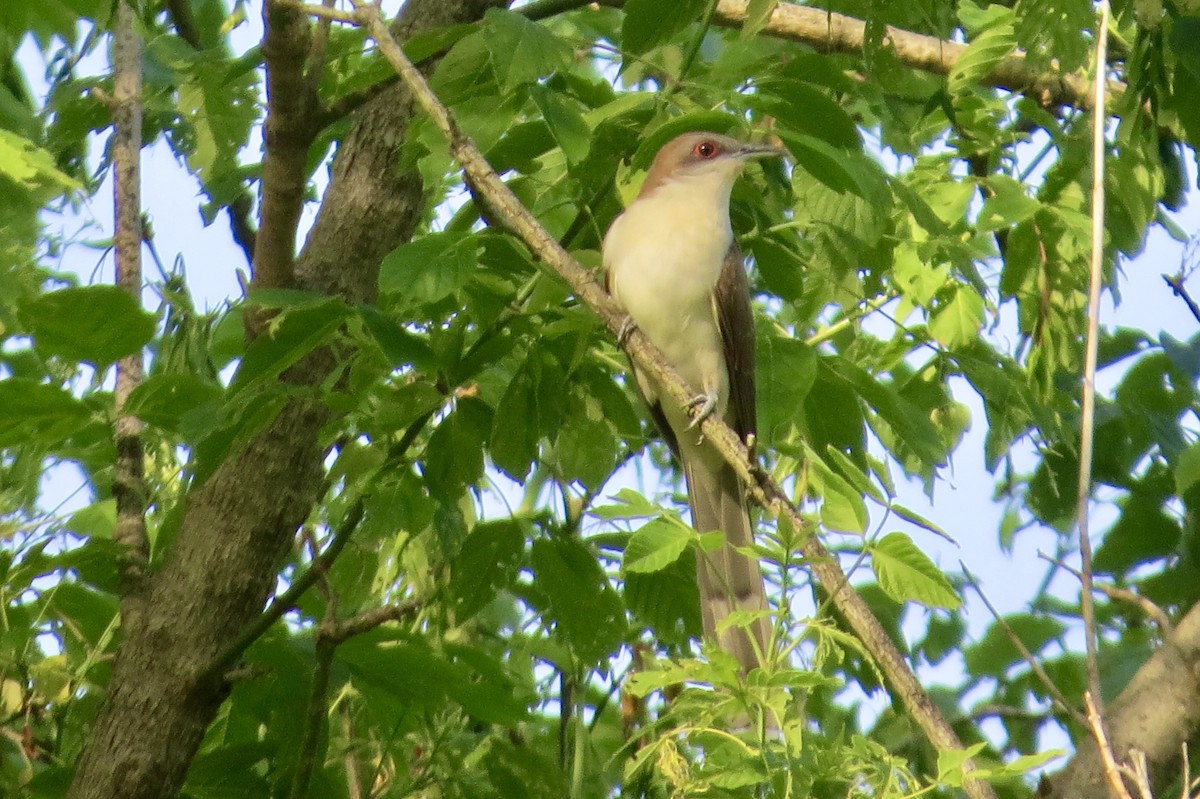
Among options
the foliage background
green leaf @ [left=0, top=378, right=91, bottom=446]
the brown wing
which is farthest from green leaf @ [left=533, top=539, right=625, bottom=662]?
the brown wing

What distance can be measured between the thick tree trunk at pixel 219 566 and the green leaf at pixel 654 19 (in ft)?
2.02

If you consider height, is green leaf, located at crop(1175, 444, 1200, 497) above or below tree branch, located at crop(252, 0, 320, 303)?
below

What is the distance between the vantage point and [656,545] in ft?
7.33

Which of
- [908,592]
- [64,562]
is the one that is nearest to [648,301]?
[64,562]

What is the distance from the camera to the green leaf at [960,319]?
3900 millimetres

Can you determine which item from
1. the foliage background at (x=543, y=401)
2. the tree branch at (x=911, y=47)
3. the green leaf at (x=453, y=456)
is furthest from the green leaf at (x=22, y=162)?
the tree branch at (x=911, y=47)

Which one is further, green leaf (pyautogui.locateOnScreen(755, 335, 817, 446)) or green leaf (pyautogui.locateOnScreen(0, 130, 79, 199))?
green leaf (pyautogui.locateOnScreen(755, 335, 817, 446))

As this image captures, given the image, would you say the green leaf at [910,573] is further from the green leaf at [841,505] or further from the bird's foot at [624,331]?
the bird's foot at [624,331]

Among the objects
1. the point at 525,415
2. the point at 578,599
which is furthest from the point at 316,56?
the point at 578,599

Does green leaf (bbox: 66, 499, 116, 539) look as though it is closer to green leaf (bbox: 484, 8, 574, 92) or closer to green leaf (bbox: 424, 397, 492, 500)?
green leaf (bbox: 424, 397, 492, 500)

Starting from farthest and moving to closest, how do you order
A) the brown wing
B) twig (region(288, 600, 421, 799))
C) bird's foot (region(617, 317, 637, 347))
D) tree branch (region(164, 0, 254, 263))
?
the brown wing → tree branch (region(164, 0, 254, 263)) → twig (region(288, 600, 421, 799)) → bird's foot (region(617, 317, 637, 347))

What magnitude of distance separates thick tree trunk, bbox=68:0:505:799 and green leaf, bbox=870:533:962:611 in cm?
144

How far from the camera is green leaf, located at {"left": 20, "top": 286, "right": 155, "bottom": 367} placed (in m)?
2.84

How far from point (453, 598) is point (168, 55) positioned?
2.04m
